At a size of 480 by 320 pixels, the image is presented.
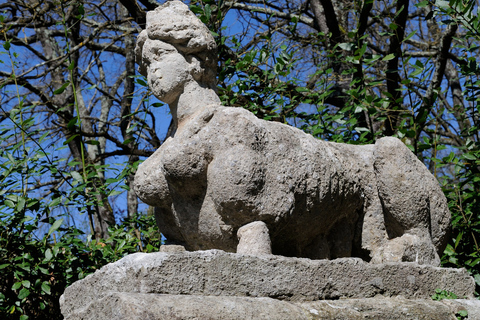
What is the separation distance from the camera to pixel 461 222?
5.13 m

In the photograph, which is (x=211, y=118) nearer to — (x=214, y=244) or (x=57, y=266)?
(x=214, y=244)

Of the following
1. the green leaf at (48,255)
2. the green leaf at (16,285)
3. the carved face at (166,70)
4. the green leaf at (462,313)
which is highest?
the carved face at (166,70)

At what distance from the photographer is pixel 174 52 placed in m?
3.21

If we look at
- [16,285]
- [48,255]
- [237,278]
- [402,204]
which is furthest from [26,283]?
[402,204]

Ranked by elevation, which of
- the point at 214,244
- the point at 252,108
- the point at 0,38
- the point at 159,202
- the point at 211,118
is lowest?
the point at 214,244

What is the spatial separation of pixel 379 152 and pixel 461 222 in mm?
2096

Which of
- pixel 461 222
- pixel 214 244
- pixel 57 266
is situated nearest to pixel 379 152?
pixel 214 244

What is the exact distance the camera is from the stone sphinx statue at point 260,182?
279cm

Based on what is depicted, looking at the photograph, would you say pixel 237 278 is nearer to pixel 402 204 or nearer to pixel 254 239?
pixel 254 239

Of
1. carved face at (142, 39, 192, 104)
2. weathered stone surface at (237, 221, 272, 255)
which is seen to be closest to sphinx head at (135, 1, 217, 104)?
carved face at (142, 39, 192, 104)

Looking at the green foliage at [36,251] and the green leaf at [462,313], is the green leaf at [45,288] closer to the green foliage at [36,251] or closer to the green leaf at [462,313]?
the green foliage at [36,251]

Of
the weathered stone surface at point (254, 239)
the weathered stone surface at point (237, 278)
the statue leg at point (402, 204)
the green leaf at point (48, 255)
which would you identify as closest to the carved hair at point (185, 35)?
the weathered stone surface at point (254, 239)

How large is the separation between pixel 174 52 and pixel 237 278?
131cm

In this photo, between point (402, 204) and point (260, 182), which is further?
point (402, 204)
